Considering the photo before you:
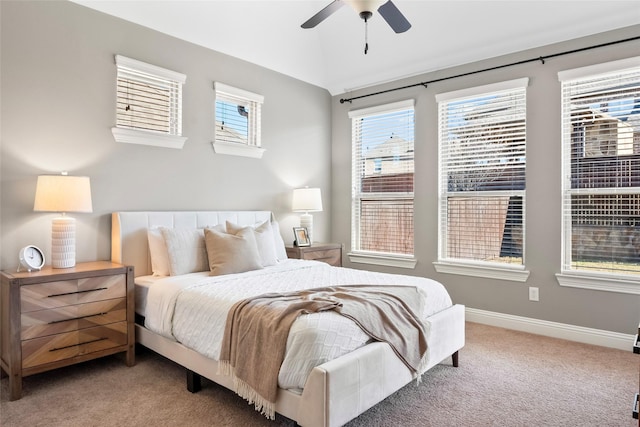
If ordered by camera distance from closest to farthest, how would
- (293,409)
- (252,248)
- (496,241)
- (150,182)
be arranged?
1. (293,409)
2. (252,248)
3. (150,182)
4. (496,241)

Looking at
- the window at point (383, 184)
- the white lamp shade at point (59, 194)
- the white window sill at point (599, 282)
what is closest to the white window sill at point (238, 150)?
the window at point (383, 184)

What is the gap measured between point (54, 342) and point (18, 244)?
0.82 m

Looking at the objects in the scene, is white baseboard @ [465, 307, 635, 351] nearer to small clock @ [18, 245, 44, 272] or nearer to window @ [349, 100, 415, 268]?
window @ [349, 100, 415, 268]

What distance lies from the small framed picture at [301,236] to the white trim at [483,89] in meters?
2.13

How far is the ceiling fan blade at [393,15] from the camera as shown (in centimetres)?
259

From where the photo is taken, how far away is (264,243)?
12.0 feet

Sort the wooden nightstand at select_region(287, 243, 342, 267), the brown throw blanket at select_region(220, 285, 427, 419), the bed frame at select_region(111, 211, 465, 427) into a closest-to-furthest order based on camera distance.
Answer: the bed frame at select_region(111, 211, 465, 427), the brown throw blanket at select_region(220, 285, 427, 419), the wooden nightstand at select_region(287, 243, 342, 267)

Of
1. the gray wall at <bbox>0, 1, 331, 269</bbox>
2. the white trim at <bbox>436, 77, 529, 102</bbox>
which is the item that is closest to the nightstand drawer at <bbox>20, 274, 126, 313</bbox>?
the gray wall at <bbox>0, 1, 331, 269</bbox>

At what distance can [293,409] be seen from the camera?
190 cm

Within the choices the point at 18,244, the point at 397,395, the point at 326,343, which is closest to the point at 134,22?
the point at 18,244

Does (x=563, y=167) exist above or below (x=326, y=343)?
above

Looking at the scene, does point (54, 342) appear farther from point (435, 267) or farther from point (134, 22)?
point (435, 267)

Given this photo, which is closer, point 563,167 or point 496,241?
point 563,167

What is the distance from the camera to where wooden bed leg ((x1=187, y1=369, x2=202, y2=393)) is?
257 centimetres
